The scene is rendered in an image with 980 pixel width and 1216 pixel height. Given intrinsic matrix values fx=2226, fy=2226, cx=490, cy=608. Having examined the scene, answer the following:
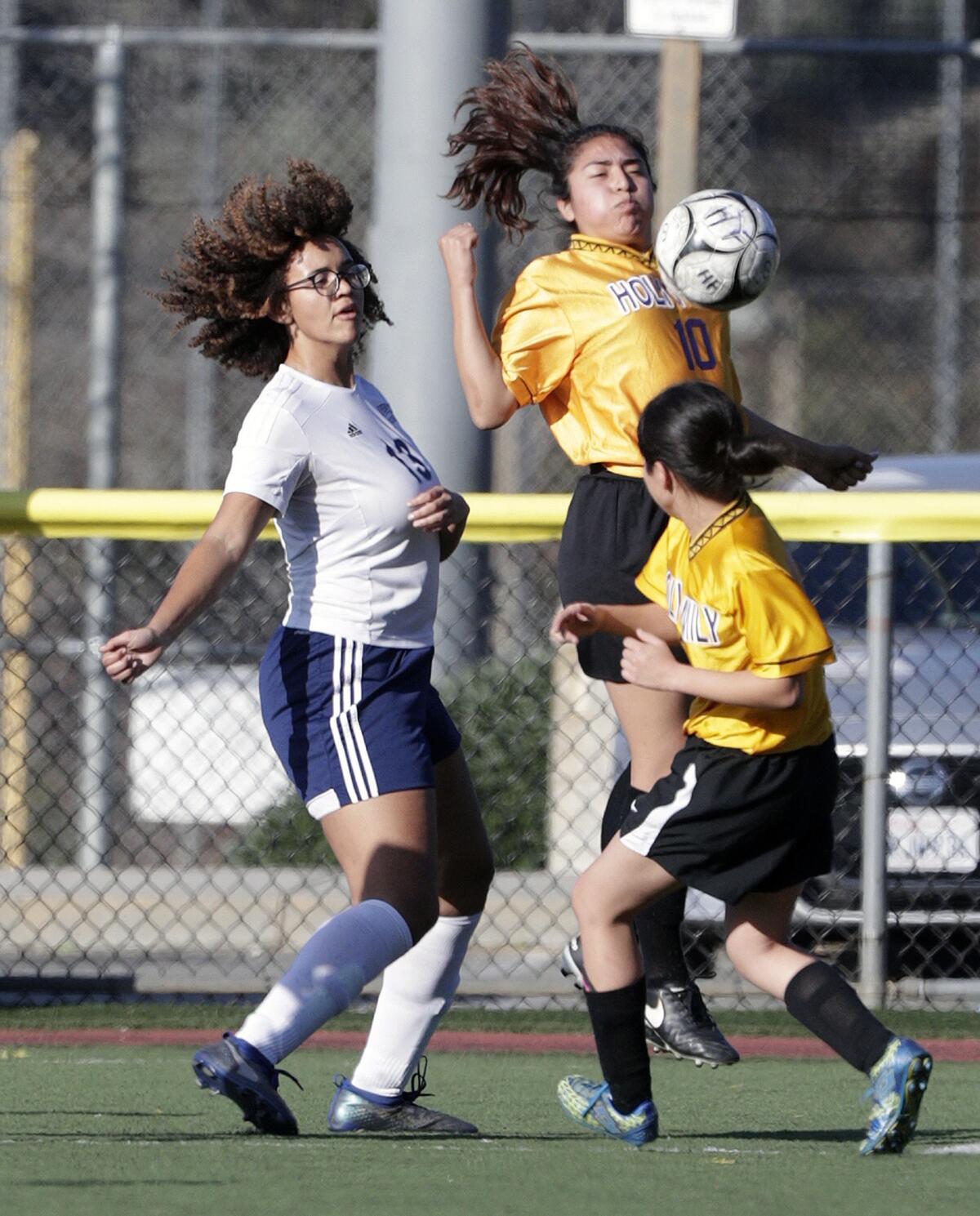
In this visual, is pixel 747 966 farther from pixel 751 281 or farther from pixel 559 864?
pixel 559 864

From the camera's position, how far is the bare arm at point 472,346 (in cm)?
516

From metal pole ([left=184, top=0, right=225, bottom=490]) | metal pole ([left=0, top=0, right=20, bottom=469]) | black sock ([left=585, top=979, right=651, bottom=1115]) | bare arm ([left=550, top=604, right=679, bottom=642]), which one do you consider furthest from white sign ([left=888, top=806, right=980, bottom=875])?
metal pole ([left=0, top=0, right=20, bottom=469])

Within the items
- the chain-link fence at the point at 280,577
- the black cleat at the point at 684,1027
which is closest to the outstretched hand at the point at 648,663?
the black cleat at the point at 684,1027

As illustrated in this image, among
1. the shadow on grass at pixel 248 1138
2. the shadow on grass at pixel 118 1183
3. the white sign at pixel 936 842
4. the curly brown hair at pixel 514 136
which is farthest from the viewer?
the white sign at pixel 936 842

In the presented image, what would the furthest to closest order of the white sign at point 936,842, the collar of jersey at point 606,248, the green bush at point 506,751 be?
the green bush at point 506,751 → the white sign at point 936,842 → the collar of jersey at point 606,248

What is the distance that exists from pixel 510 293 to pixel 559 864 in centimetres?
284

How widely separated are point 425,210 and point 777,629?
453 cm

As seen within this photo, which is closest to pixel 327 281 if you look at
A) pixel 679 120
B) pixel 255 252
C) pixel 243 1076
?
pixel 255 252

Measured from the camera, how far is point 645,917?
18.4 ft

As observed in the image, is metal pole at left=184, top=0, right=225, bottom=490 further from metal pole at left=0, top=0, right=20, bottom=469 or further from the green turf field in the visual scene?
the green turf field

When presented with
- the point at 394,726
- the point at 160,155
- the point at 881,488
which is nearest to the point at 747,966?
the point at 394,726

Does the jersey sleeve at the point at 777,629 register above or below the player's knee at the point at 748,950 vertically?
above

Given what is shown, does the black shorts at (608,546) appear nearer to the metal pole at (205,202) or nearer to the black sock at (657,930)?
the black sock at (657,930)

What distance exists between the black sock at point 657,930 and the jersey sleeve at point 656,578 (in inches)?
26.0
